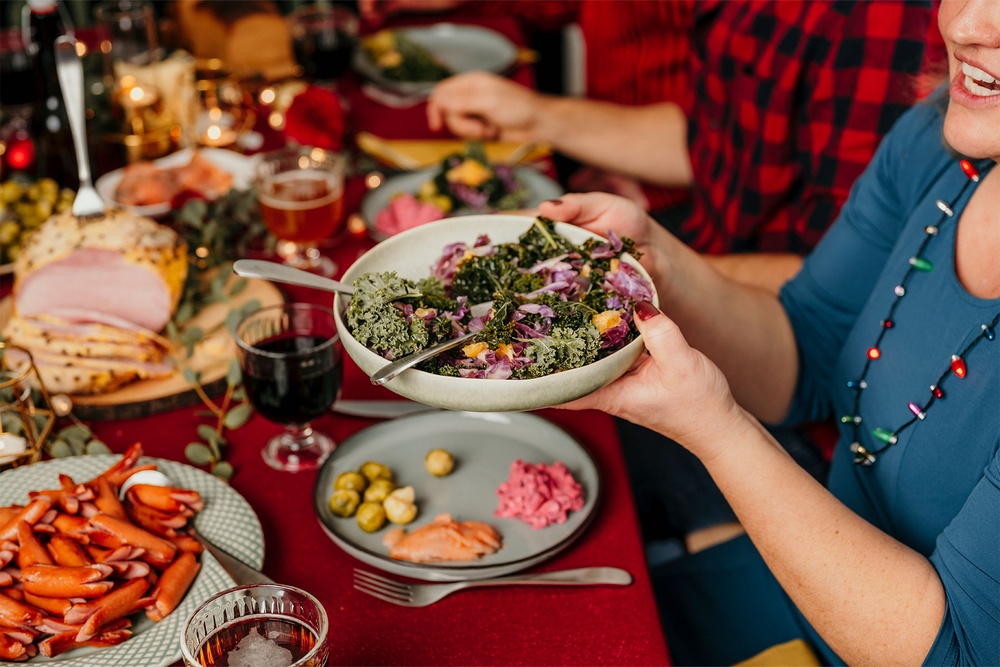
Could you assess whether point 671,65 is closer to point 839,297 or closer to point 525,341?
point 839,297

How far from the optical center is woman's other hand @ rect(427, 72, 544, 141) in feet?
8.33

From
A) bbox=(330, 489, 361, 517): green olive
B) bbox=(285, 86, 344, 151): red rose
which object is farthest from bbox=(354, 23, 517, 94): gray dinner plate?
bbox=(330, 489, 361, 517): green olive

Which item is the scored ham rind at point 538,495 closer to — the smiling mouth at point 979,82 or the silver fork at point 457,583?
the silver fork at point 457,583

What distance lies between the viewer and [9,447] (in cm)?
134

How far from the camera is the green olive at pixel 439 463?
4.58 ft

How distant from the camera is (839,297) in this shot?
1816 millimetres

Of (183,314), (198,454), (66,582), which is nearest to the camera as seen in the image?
(66,582)

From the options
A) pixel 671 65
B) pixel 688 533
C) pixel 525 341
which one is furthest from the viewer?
pixel 671 65

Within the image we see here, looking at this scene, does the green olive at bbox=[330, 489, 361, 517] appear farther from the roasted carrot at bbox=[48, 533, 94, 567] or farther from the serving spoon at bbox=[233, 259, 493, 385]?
the roasted carrot at bbox=[48, 533, 94, 567]

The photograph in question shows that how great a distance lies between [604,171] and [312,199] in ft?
4.37

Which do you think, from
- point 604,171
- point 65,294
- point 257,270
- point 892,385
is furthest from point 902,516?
point 604,171

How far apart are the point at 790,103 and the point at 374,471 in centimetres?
141

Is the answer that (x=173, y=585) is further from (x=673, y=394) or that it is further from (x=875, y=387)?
(x=875, y=387)

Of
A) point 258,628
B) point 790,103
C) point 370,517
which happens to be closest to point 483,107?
point 790,103
